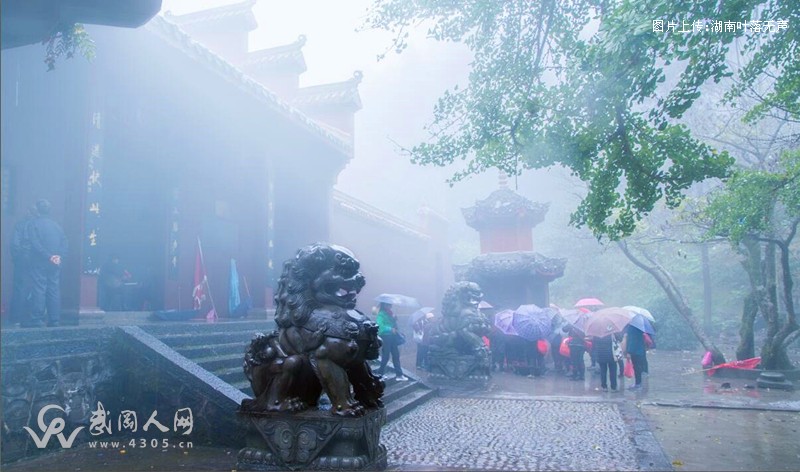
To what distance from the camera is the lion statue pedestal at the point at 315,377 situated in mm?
4336

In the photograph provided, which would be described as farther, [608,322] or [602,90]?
[608,322]

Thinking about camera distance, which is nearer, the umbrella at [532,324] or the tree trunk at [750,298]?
the umbrella at [532,324]

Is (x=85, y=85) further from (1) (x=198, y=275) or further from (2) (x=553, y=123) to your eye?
(2) (x=553, y=123)

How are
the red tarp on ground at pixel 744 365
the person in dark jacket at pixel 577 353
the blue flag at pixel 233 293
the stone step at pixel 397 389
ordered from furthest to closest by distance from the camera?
the red tarp on ground at pixel 744 365 < the person in dark jacket at pixel 577 353 < the blue flag at pixel 233 293 < the stone step at pixel 397 389

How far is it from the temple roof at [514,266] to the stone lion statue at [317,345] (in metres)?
12.1

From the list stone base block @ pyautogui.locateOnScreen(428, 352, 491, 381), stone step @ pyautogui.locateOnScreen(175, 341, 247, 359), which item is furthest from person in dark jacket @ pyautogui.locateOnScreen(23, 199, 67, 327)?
stone base block @ pyautogui.locateOnScreen(428, 352, 491, 381)

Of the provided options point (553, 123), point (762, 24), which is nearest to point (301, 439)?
point (553, 123)

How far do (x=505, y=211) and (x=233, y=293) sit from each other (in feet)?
30.6

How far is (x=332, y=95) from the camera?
48.0 ft

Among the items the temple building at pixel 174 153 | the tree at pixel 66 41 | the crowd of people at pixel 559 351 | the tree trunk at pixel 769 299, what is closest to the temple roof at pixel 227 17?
the temple building at pixel 174 153

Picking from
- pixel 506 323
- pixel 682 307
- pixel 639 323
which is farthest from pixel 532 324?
pixel 682 307

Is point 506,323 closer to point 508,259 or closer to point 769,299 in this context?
point 508,259

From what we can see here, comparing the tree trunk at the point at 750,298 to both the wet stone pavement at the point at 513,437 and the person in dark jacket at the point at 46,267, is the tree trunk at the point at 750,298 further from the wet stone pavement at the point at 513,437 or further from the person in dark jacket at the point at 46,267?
the person in dark jacket at the point at 46,267

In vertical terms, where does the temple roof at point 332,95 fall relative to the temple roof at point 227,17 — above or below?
below
